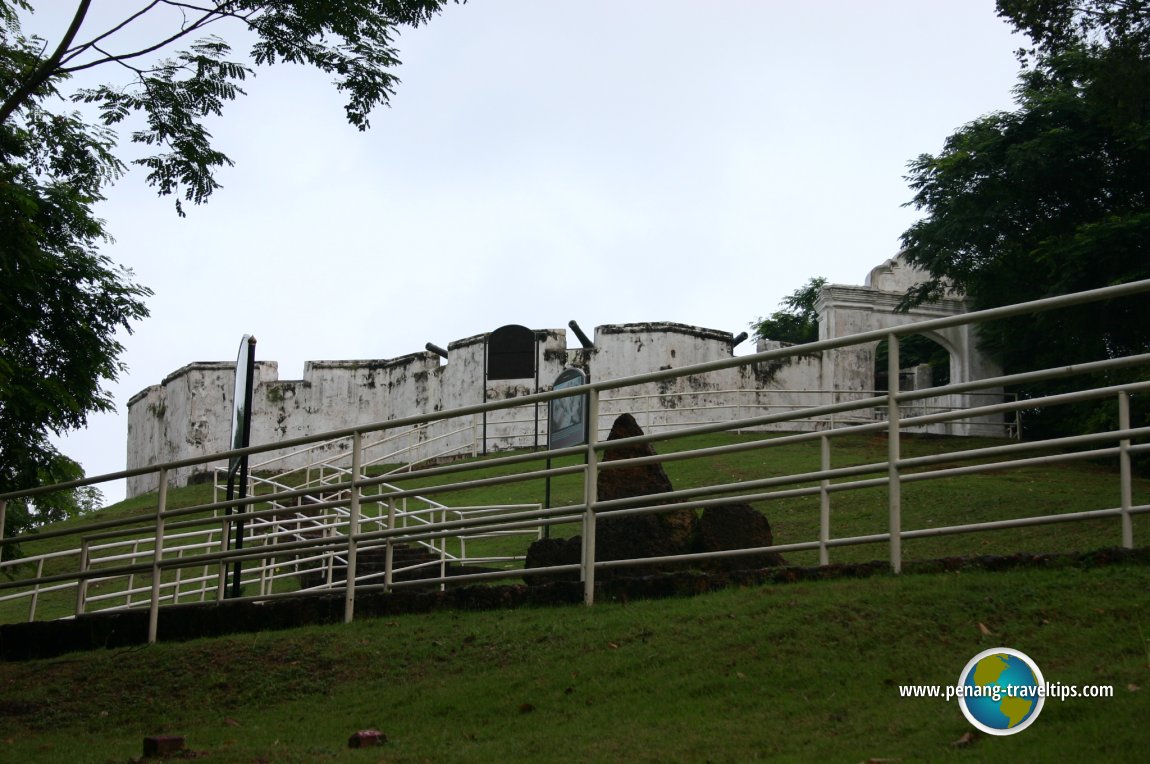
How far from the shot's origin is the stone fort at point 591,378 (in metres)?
28.0

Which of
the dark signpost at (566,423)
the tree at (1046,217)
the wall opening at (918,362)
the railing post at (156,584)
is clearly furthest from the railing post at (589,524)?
the wall opening at (918,362)

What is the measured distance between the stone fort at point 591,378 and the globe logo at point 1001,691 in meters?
20.9

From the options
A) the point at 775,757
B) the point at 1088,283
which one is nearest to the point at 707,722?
the point at 775,757

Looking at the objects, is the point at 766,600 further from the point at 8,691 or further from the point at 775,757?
the point at 8,691

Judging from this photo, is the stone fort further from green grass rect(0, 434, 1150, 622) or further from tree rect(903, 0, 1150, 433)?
green grass rect(0, 434, 1150, 622)

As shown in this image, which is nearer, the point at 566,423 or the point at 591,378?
the point at 566,423

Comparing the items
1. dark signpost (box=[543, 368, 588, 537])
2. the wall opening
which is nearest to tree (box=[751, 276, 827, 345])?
the wall opening

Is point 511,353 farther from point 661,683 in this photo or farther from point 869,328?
point 661,683

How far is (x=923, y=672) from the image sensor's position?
4.86m

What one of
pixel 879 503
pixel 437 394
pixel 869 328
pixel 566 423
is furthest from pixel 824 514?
pixel 437 394

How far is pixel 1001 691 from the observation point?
4.44 m

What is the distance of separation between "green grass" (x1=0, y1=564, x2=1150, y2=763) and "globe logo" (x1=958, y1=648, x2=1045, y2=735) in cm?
6

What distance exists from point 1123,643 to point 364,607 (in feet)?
14.0

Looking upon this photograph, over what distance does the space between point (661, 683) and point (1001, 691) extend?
1428 millimetres
